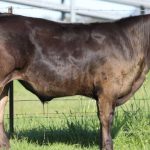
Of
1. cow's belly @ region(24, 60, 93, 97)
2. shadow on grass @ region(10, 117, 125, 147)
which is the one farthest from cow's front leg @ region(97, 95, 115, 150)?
shadow on grass @ region(10, 117, 125, 147)

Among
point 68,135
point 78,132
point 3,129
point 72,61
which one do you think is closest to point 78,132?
point 78,132

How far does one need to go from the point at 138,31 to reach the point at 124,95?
0.87m

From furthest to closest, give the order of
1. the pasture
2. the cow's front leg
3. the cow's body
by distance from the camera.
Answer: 1. the pasture
2. the cow's front leg
3. the cow's body

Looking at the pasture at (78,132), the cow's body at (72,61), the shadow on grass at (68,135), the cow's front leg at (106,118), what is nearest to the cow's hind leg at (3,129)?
the pasture at (78,132)

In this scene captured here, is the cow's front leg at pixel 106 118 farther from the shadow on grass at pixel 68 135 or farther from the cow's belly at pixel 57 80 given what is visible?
the shadow on grass at pixel 68 135

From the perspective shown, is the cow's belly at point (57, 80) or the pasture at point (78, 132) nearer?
the cow's belly at point (57, 80)

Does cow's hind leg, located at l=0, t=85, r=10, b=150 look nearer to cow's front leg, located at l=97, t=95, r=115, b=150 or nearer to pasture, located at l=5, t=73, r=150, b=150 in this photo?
pasture, located at l=5, t=73, r=150, b=150

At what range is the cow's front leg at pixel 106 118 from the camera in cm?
692

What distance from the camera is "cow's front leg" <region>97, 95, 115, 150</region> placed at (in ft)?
22.7

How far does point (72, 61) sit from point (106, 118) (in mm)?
837

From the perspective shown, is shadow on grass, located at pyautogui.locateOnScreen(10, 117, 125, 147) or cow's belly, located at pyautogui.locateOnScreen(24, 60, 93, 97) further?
shadow on grass, located at pyautogui.locateOnScreen(10, 117, 125, 147)

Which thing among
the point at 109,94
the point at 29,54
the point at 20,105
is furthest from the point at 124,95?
the point at 20,105

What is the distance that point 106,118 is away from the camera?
6.97m

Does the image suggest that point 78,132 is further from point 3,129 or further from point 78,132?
point 3,129
